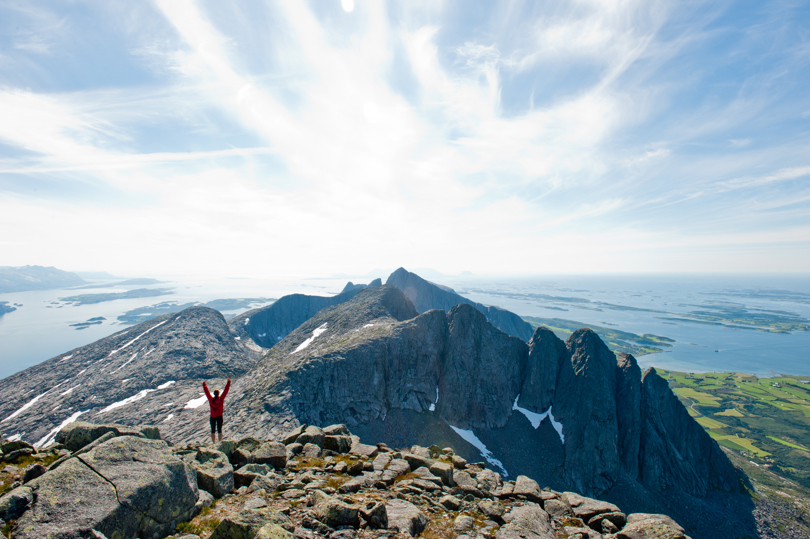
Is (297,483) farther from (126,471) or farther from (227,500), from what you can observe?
(126,471)

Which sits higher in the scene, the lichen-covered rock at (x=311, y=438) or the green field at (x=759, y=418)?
the lichen-covered rock at (x=311, y=438)

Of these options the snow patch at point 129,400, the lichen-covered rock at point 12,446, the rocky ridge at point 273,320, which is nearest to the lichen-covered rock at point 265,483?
the lichen-covered rock at point 12,446

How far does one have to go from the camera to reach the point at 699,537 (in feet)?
197

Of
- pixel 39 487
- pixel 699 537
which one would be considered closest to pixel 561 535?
pixel 39 487

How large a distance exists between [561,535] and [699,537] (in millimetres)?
78794

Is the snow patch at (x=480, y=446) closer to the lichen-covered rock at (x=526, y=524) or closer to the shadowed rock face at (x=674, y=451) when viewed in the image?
the shadowed rock face at (x=674, y=451)

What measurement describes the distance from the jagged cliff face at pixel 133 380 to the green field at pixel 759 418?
194 metres

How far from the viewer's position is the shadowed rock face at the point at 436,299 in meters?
181

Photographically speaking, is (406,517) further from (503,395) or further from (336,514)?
(503,395)

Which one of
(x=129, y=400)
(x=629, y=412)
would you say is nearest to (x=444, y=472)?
(x=629, y=412)

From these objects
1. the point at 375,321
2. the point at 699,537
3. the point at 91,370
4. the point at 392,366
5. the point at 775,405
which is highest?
the point at 375,321

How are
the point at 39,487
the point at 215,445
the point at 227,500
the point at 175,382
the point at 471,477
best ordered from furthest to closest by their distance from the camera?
the point at 175,382
the point at 471,477
the point at 215,445
the point at 227,500
the point at 39,487

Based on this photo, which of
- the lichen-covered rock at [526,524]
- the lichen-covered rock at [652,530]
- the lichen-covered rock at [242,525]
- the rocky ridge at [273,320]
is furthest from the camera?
the rocky ridge at [273,320]

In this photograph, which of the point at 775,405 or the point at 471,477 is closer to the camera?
the point at 471,477
